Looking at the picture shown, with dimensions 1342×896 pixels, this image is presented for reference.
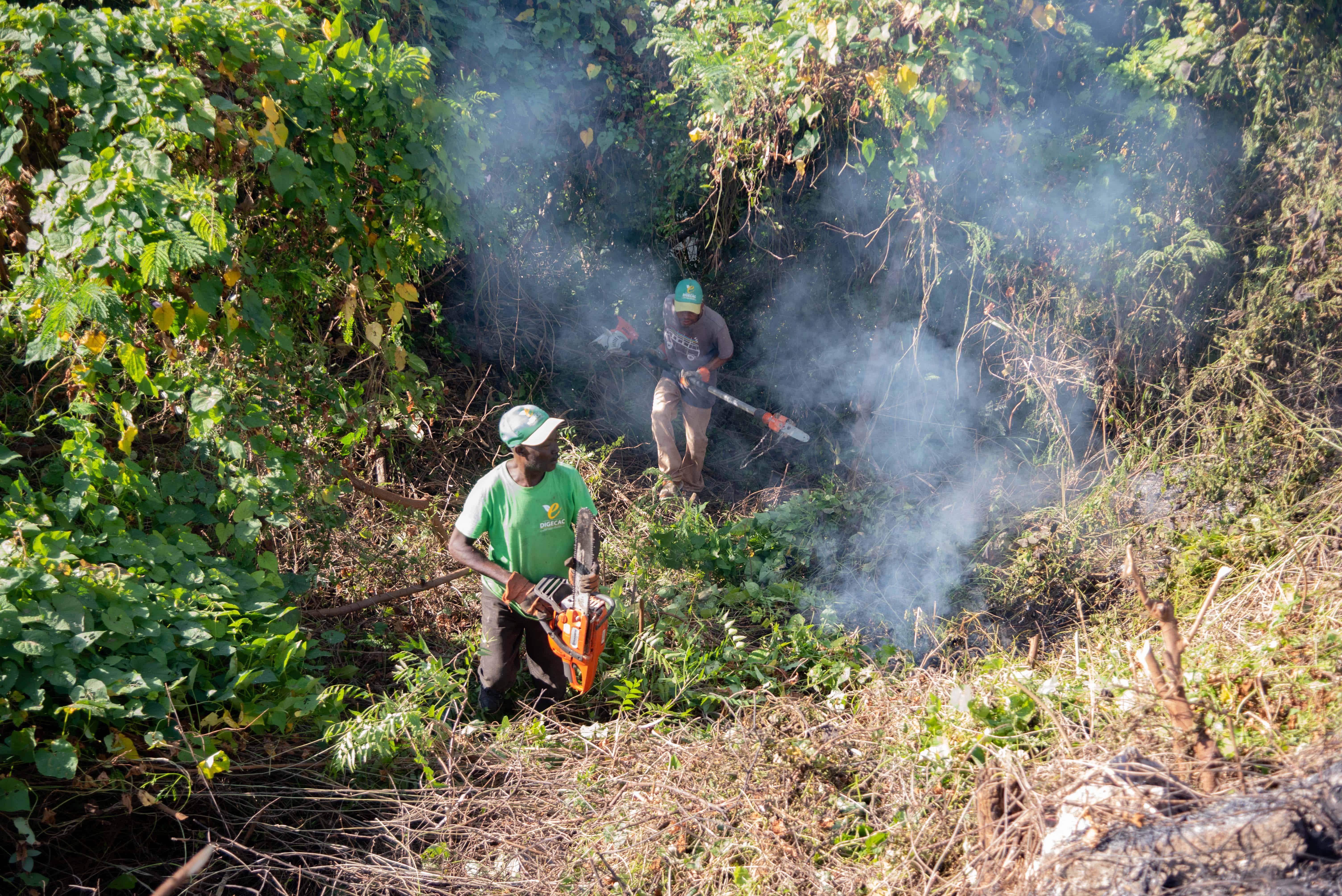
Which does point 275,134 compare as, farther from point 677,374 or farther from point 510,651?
point 677,374

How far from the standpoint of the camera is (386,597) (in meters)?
4.48

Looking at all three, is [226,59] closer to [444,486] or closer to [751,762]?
[444,486]

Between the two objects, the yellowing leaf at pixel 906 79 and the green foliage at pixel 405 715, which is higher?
the yellowing leaf at pixel 906 79

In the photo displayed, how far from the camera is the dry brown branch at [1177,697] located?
7.47ft

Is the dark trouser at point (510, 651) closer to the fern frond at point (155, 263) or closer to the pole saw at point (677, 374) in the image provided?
the fern frond at point (155, 263)

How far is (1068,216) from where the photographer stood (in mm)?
4848

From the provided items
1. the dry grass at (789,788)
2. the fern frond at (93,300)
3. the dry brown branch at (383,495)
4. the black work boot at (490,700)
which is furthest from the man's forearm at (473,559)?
the fern frond at (93,300)

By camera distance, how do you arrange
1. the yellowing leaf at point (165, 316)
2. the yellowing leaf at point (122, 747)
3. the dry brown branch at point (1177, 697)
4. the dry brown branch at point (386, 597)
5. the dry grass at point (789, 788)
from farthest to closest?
the dry brown branch at point (386, 597)
the yellowing leaf at point (165, 316)
the yellowing leaf at point (122, 747)
the dry grass at point (789, 788)
the dry brown branch at point (1177, 697)

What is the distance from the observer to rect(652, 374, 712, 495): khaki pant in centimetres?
609

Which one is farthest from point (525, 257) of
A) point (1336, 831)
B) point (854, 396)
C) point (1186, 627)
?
point (1336, 831)

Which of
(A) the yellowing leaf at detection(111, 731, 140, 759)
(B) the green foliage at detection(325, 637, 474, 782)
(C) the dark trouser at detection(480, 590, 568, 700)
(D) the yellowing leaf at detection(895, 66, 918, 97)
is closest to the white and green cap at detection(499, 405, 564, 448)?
(C) the dark trouser at detection(480, 590, 568, 700)

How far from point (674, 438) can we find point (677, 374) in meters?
0.54

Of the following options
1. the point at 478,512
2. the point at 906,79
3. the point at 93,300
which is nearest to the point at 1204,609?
the point at 478,512

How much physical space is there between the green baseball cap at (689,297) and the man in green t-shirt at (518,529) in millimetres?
2338
